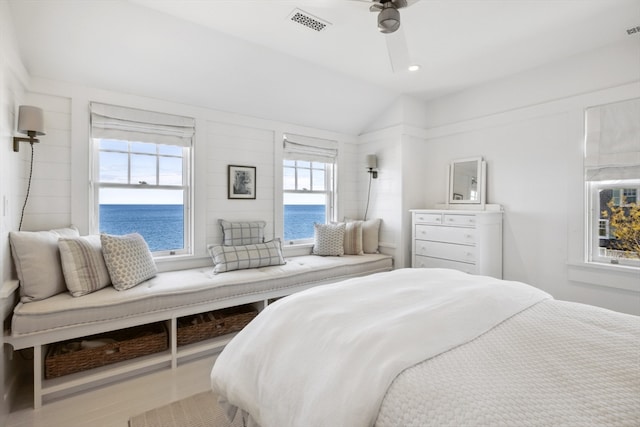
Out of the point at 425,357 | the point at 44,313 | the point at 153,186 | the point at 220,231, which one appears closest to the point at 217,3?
the point at 153,186

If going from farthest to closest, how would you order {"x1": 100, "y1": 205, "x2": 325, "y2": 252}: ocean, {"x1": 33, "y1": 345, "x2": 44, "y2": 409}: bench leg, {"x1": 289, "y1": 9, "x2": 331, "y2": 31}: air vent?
{"x1": 100, "y1": 205, "x2": 325, "y2": 252}: ocean
{"x1": 289, "y1": 9, "x2": 331, "y2": 31}: air vent
{"x1": 33, "y1": 345, "x2": 44, "y2": 409}: bench leg

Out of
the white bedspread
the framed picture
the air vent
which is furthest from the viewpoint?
the framed picture

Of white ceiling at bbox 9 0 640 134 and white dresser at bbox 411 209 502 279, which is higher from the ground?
white ceiling at bbox 9 0 640 134

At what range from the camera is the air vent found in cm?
245

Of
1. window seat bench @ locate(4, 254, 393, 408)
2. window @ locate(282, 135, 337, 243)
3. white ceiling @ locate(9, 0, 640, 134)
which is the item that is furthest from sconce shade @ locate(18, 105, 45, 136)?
window @ locate(282, 135, 337, 243)

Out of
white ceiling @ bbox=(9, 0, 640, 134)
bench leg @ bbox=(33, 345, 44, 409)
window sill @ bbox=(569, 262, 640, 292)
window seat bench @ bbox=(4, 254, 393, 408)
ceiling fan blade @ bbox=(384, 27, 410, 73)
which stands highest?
white ceiling @ bbox=(9, 0, 640, 134)

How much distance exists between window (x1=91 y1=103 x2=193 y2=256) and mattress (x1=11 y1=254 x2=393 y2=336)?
0.49m

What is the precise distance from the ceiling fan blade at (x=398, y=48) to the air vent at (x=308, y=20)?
71 cm

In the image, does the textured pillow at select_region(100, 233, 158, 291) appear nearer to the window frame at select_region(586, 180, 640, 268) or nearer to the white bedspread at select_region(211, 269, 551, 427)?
the white bedspread at select_region(211, 269, 551, 427)

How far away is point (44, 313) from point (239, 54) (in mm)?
2523

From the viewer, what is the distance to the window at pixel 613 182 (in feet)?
8.90

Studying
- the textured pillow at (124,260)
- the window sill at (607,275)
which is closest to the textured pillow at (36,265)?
the textured pillow at (124,260)

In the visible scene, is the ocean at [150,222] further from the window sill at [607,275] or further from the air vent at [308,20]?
the window sill at [607,275]

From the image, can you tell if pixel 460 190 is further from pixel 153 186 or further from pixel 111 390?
pixel 111 390
